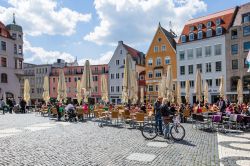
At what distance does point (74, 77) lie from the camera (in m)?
66.9

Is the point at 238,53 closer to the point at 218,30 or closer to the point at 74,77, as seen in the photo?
the point at 218,30

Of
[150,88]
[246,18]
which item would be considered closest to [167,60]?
[150,88]

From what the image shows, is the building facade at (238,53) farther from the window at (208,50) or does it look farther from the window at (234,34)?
the window at (208,50)

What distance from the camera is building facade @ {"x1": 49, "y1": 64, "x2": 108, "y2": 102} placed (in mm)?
63281

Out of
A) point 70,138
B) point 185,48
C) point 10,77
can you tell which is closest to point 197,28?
point 185,48

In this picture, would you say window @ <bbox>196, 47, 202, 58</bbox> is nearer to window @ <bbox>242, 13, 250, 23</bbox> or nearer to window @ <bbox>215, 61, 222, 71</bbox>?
window @ <bbox>215, 61, 222, 71</bbox>

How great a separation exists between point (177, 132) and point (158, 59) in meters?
41.1

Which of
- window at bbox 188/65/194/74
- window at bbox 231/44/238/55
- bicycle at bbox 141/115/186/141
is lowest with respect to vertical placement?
bicycle at bbox 141/115/186/141

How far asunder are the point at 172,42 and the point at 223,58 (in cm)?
1255

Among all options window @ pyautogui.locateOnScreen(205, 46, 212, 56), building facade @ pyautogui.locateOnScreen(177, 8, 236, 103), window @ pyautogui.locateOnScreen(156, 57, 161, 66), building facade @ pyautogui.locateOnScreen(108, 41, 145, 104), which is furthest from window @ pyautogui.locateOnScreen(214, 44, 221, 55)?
building facade @ pyautogui.locateOnScreen(108, 41, 145, 104)

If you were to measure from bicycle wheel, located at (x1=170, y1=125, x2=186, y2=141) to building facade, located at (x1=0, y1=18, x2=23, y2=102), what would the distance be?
4387 cm

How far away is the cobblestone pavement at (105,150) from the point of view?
8.40m

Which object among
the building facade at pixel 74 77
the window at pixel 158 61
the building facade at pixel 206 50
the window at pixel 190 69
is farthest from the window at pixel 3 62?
the window at pixel 190 69

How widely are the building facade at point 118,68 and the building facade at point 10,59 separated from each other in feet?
66.9
